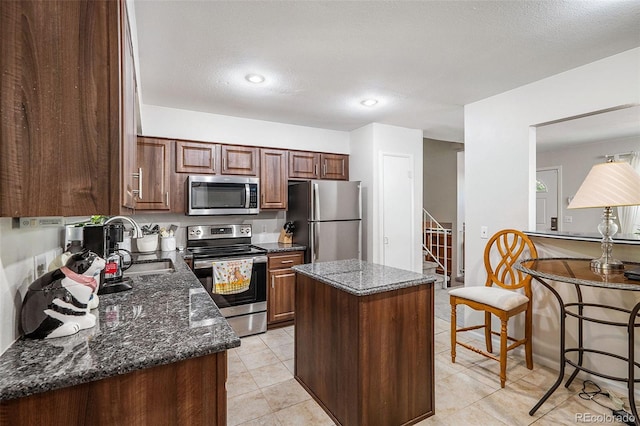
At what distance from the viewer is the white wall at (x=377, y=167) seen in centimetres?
402

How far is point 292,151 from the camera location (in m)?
3.93

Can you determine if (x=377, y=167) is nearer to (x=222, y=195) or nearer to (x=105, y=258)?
(x=222, y=195)

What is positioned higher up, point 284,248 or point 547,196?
point 547,196

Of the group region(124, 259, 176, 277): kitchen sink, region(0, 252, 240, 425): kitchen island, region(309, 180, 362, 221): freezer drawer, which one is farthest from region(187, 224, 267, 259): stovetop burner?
region(0, 252, 240, 425): kitchen island

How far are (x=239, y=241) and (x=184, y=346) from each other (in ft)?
9.39

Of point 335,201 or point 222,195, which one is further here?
point 335,201

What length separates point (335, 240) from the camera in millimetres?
3746

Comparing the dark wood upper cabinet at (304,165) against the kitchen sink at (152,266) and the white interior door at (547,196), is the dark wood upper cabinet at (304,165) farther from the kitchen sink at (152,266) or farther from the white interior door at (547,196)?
the white interior door at (547,196)

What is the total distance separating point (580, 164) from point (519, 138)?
3.80 metres

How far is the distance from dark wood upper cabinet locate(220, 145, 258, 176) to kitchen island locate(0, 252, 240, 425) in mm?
2539

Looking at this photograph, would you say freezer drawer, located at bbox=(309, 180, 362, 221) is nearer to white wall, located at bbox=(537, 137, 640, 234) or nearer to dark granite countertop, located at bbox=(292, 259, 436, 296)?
dark granite countertop, located at bbox=(292, 259, 436, 296)

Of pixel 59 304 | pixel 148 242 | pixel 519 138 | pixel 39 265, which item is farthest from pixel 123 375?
pixel 519 138

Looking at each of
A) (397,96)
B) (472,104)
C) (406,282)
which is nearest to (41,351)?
(406,282)

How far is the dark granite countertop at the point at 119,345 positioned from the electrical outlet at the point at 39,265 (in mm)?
262
